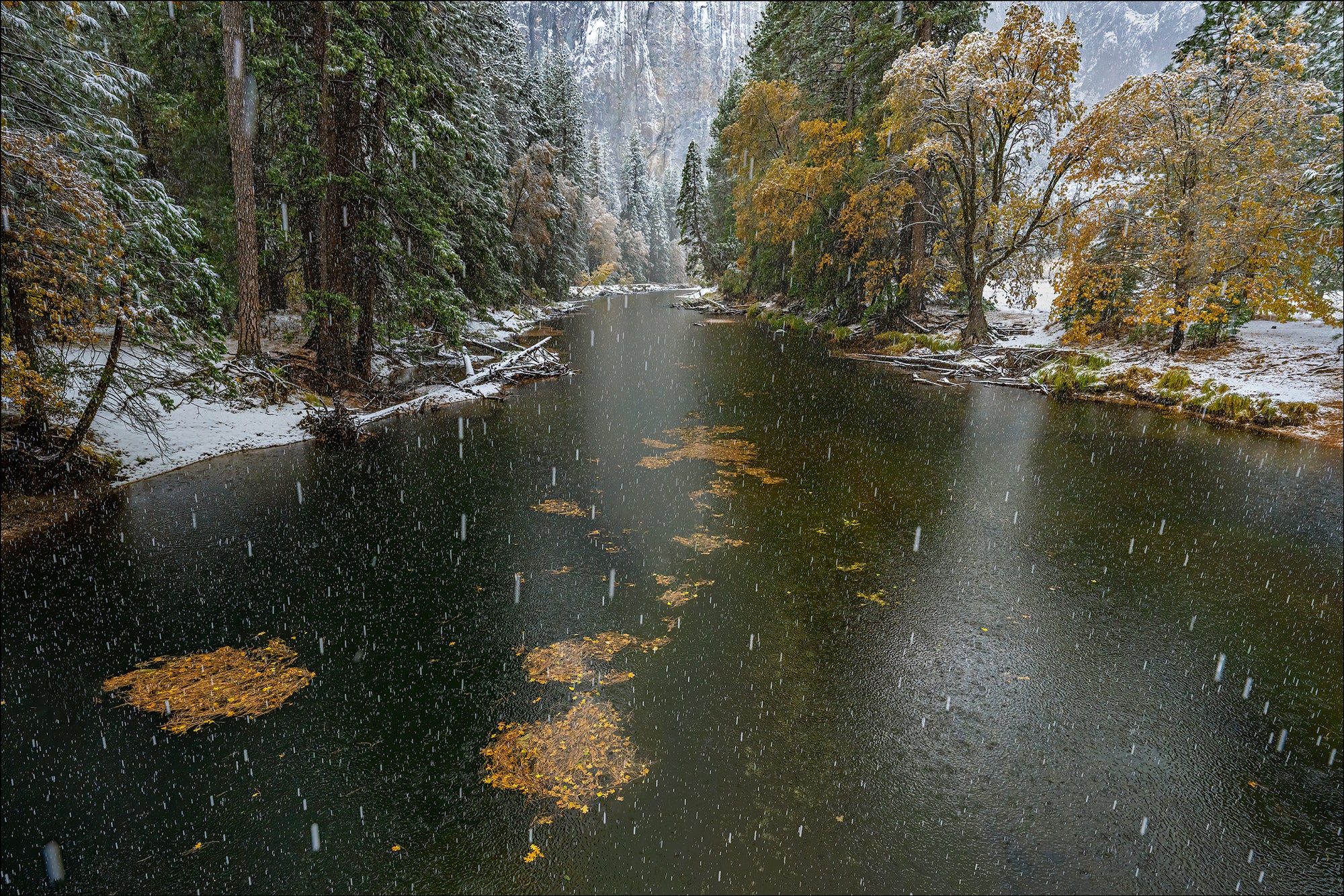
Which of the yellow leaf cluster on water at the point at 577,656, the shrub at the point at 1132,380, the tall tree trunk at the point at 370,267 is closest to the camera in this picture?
the yellow leaf cluster on water at the point at 577,656

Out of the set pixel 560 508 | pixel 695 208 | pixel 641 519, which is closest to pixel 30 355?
pixel 560 508

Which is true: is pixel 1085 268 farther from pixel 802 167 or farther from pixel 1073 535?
pixel 1073 535

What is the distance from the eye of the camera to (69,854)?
136 inches

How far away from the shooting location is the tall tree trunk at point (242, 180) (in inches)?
477

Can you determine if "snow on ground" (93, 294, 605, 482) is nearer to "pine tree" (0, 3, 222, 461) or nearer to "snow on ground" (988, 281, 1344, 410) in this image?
"pine tree" (0, 3, 222, 461)

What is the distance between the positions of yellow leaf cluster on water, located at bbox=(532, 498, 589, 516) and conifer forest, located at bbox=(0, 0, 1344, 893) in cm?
42

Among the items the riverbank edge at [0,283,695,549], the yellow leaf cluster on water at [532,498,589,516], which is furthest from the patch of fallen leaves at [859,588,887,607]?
the riverbank edge at [0,283,695,549]

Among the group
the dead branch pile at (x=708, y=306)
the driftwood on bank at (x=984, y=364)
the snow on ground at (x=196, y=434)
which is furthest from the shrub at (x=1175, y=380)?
the dead branch pile at (x=708, y=306)

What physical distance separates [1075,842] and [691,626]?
3.16 m

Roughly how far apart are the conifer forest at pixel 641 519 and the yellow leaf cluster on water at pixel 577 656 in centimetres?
4

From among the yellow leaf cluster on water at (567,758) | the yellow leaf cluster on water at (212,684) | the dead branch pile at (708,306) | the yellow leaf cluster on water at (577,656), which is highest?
the dead branch pile at (708,306)

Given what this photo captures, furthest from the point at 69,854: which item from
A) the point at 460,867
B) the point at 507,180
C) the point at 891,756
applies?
the point at 507,180

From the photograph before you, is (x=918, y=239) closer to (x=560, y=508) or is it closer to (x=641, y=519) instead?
(x=641, y=519)

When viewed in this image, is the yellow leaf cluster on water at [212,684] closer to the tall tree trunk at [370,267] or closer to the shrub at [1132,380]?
the tall tree trunk at [370,267]
